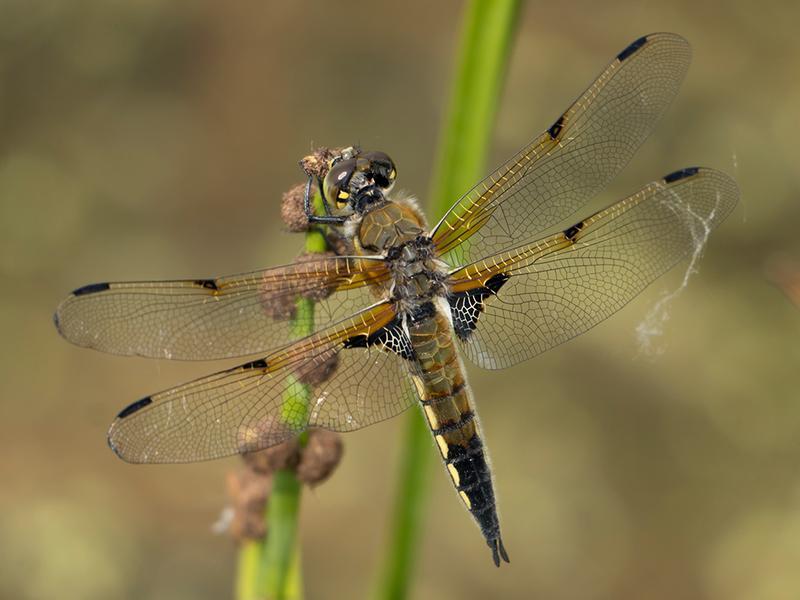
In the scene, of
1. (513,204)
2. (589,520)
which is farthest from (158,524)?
(513,204)

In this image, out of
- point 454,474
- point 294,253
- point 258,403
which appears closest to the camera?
point 258,403

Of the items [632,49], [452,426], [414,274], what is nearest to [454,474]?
[452,426]

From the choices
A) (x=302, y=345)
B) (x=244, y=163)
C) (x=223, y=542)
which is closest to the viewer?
(x=302, y=345)

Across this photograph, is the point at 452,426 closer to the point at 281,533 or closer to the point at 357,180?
the point at 281,533

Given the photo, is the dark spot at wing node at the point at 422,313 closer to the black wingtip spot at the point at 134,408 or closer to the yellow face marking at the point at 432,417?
the yellow face marking at the point at 432,417

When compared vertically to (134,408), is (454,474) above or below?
below

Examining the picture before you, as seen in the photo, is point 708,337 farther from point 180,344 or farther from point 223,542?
point 180,344

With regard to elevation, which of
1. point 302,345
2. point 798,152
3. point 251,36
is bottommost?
point 302,345

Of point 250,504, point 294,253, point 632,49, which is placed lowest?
point 250,504

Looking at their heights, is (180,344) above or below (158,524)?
below
